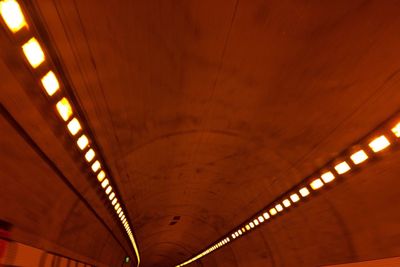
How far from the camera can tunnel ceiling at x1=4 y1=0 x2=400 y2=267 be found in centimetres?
465

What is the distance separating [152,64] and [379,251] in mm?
6341

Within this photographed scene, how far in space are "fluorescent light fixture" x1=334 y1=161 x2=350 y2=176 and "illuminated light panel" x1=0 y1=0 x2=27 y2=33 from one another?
20.4ft

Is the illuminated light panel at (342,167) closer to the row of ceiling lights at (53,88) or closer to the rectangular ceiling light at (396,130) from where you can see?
the rectangular ceiling light at (396,130)

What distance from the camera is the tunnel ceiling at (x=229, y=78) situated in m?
4.65

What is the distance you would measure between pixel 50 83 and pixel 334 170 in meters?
5.81

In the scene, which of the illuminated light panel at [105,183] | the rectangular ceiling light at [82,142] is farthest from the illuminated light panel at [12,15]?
the illuminated light panel at [105,183]

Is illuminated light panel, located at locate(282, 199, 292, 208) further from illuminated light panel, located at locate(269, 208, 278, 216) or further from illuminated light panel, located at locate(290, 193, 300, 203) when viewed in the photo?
illuminated light panel, located at locate(269, 208, 278, 216)

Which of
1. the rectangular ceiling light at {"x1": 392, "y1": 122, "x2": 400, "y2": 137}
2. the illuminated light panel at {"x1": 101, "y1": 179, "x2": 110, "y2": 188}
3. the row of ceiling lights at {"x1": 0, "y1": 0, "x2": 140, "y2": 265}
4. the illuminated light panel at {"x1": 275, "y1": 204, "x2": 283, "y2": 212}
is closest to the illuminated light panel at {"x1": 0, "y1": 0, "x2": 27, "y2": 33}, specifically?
the row of ceiling lights at {"x1": 0, "y1": 0, "x2": 140, "y2": 265}

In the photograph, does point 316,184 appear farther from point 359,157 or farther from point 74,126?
point 74,126

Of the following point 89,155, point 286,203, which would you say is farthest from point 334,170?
point 89,155

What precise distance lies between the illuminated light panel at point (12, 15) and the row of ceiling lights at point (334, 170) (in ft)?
19.0

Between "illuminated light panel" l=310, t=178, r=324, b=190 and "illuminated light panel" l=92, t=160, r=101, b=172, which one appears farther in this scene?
"illuminated light panel" l=310, t=178, r=324, b=190

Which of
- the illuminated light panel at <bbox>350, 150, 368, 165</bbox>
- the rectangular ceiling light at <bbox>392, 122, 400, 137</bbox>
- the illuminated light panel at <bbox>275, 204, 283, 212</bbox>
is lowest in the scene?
the rectangular ceiling light at <bbox>392, 122, 400, 137</bbox>

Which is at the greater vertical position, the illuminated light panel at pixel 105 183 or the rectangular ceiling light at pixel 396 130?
the illuminated light panel at pixel 105 183
